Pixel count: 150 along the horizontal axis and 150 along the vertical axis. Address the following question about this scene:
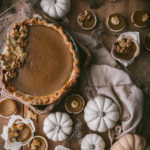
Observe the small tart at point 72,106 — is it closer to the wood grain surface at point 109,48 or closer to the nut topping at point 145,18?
the wood grain surface at point 109,48

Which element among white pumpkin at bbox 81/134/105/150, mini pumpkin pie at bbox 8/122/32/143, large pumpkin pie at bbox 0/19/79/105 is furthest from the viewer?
mini pumpkin pie at bbox 8/122/32/143

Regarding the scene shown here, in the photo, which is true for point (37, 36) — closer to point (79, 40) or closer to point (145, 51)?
point (79, 40)

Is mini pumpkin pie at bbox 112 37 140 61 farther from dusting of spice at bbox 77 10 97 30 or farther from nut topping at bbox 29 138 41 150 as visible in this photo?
nut topping at bbox 29 138 41 150

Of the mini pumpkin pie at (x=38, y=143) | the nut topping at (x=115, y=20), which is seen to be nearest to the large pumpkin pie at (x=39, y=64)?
the mini pumpkin pie at (x=38, y=143)

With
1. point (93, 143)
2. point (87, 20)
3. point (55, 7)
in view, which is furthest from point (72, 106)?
point (55, 7)

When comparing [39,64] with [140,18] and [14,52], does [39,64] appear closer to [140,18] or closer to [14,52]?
[14,52]

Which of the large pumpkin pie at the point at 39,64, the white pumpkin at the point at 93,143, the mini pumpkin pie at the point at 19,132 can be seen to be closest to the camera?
the large pumpkin pie at the point at 39,64

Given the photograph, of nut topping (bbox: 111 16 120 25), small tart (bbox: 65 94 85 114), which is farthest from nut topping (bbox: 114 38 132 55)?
small tart (bbox: 65 94 85 114)
